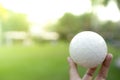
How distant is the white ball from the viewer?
3.98ft

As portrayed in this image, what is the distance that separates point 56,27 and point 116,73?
9943 mm

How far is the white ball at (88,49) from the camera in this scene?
1.21m

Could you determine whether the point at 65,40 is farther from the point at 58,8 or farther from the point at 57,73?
the point at 57,73

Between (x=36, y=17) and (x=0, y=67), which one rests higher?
(x=36, y=17)

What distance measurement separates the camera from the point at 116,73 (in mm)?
5285

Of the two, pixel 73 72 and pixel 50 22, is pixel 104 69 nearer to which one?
pixel 73 72

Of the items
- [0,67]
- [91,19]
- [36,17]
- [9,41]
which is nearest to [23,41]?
[9,41]

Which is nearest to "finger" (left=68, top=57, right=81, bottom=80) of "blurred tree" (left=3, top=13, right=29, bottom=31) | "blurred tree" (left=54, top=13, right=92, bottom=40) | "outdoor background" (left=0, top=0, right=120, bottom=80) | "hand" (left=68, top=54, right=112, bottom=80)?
"hand" (left=68, top=54, right=112, bottom=80)

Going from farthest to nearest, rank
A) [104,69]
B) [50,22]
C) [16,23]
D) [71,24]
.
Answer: [50,22]
[16,23]
[71,24]
[104,69]

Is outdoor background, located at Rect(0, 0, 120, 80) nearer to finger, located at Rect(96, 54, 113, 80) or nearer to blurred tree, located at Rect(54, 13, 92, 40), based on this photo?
blurred tree, located at Rect(54, 13, 92, 40)

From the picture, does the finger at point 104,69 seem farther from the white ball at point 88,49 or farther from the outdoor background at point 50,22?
the outdoor background at point 50,22

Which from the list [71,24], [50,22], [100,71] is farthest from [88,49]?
[50,22]

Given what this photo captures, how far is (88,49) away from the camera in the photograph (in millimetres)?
1227

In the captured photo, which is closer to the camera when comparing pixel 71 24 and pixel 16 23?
pixel 71 24
